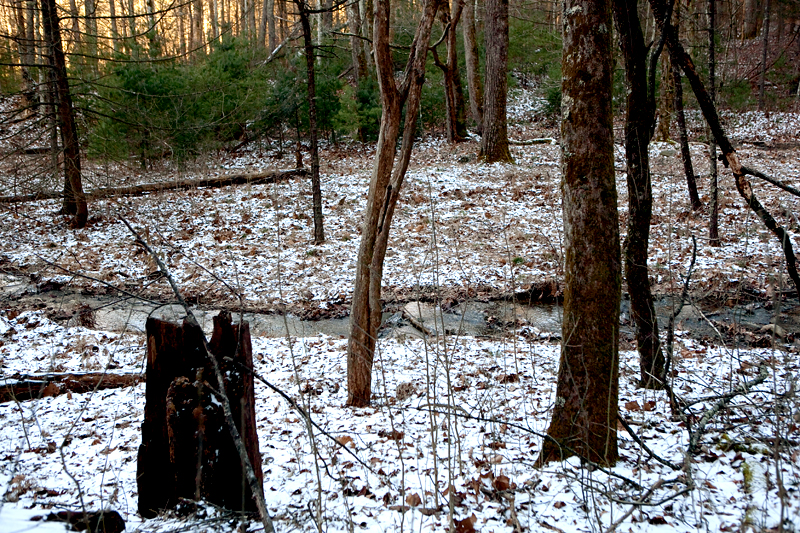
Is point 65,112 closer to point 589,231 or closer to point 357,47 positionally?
point 357,47

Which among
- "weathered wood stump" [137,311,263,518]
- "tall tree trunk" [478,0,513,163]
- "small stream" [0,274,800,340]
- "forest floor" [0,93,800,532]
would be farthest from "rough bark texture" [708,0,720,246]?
"tall tree trunk" [478,0,513,163]

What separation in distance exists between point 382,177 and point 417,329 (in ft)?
9.83

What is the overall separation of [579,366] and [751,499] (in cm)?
104

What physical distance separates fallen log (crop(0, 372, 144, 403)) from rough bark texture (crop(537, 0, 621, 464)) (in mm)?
4059

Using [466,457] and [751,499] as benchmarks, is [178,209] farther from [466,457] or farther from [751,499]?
[751,499]

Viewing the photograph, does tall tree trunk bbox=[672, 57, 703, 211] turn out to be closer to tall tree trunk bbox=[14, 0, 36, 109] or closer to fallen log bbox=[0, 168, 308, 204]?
tall tree trunk bbox=[14, 0, 36, 109]

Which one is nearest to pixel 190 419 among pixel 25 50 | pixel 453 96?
pixel 453 96

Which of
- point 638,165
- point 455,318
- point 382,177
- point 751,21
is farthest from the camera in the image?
point 751,21

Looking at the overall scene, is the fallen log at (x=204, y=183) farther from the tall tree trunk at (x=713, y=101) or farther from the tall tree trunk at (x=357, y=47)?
the tall tree trunk at (x=713, y=101)

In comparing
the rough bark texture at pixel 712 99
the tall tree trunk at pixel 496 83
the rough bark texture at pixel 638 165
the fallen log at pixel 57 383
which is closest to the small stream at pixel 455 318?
the fallen log at pixel 57 383

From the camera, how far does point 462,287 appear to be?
27.0 feet

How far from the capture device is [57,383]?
508 centimetres

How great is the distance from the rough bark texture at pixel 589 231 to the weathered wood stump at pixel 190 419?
178cm

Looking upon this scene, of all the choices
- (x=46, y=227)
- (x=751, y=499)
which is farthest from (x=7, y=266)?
(x=751, y=499)
